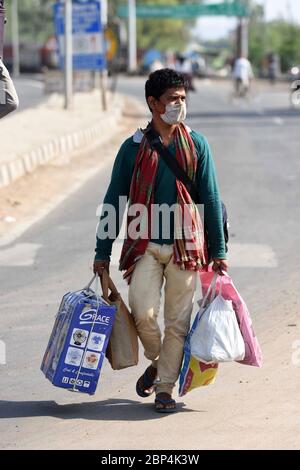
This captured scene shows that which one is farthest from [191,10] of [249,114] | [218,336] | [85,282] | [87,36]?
[218,336]

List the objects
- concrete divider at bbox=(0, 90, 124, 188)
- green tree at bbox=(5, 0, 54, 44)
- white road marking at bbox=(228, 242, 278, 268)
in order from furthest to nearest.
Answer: green tree at bbox=(5, 0, 54, 44), concrete divider at bbox=(0, 90, 124, 188), white road marking at bbox=(228, 242, 278, 268)

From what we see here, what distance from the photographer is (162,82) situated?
252 inches

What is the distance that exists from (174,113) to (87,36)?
86.6 feet

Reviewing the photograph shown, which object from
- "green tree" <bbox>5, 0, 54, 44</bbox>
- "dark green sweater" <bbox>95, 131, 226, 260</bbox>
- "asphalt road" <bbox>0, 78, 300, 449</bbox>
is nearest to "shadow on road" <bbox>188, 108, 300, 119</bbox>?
"asphalt road" <bbox>0, 78, 300, 449</bbox>

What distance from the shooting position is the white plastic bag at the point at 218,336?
6363 millimetres

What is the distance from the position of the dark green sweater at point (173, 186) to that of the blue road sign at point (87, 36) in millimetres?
25946

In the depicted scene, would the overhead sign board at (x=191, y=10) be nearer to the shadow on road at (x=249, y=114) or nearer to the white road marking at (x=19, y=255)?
the shadow on road at (x=249, y=114)

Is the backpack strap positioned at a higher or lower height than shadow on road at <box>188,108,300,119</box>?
higher

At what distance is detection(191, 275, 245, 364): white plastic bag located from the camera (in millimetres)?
6363

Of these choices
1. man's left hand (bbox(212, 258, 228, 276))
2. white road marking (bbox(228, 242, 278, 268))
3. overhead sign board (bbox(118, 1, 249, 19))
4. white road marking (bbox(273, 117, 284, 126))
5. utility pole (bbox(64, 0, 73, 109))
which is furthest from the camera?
overhead sign board (bbox(118, 1, 249, 19))

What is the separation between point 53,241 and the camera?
1259 cm

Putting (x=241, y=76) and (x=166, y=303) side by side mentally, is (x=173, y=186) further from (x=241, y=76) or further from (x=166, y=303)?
(x=241, y=76)

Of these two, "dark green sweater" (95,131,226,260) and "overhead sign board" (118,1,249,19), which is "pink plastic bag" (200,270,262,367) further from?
"overhead sign board" (118,1,249,19)

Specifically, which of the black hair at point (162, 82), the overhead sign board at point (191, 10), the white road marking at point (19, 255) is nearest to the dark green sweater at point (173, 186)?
the black hair at point (162, 82)
